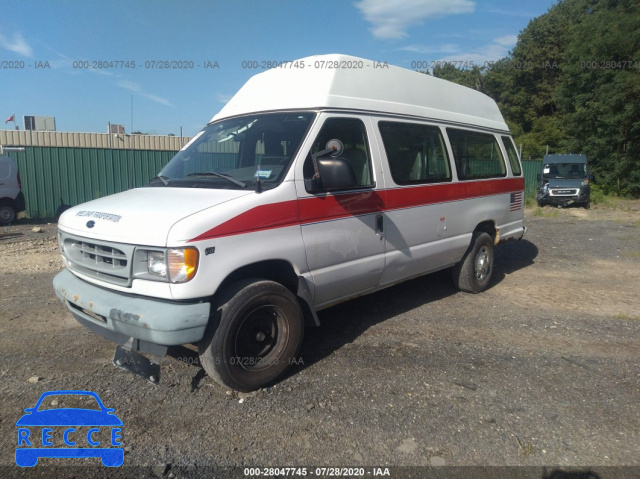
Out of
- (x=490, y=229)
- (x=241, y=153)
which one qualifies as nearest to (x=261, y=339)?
(x=241, y=153)

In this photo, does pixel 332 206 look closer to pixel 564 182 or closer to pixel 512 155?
pixel 512 155

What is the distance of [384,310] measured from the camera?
574cm

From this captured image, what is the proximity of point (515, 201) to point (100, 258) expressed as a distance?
5.90 meters

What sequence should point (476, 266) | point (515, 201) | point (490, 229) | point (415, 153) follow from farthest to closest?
point (515, 201)
point (490, 229)
point (476, 266)
point (415, 153)

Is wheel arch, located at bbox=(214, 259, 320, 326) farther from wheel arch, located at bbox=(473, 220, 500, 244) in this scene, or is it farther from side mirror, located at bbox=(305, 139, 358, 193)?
wheel arch, located at bbox=(473, 220, 500, 244)

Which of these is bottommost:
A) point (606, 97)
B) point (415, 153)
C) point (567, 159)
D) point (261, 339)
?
point (261, 339)

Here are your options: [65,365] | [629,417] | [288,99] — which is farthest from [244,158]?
[629,417]

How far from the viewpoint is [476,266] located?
20.9 feet

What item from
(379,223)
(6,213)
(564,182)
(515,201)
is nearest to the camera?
(379,223)

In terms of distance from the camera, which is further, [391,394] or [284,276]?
[284,276]

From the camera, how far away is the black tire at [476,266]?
6234mm

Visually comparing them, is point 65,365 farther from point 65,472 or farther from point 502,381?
point 502,381

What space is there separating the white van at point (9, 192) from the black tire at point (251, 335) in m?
12.1

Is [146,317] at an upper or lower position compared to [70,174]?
lower
